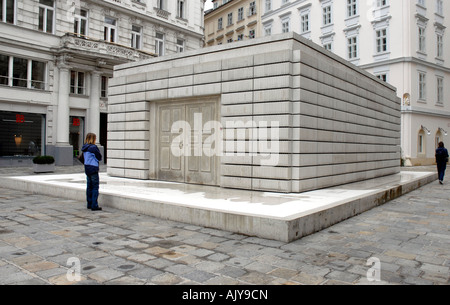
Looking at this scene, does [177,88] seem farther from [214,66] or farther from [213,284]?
[213,284]

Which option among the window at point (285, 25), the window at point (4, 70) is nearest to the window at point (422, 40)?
the window at point (285, 25)

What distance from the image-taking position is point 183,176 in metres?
11.7

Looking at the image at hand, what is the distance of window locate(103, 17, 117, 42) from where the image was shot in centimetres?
2747

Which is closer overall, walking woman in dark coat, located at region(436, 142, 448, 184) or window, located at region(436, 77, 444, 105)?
walking woman in dark coat, located at region(436, 142, 448, 184)

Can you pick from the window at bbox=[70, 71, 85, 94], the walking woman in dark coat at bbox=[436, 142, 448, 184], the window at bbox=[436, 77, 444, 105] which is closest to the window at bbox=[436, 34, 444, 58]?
the window at bbox=[436, 77, 444, 105]

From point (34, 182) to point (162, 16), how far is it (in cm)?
2330

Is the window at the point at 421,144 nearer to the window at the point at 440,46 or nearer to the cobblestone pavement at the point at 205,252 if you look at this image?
the window at the point at 440,46

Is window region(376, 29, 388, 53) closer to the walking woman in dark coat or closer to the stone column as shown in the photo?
the walking woman in dark coat

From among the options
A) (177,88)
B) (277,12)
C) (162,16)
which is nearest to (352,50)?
(277,12)

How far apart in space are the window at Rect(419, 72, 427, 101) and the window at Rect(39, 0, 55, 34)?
2834 centimetres

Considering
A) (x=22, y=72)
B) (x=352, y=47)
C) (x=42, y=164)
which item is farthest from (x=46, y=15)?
(x=352, y=47)

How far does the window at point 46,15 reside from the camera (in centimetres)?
2381

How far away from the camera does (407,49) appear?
93.4 feet

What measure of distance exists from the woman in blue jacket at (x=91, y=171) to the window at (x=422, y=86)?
29.1 m
